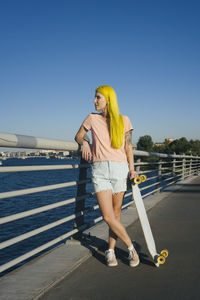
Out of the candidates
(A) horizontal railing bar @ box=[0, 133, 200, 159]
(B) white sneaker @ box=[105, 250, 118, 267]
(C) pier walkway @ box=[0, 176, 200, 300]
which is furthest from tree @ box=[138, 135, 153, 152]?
(B) white sneaker @ box=[105, 250, 118, 267]

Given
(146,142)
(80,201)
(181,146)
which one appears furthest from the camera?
(146,142)

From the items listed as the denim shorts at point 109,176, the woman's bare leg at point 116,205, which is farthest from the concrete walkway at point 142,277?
the denim shorts at point 109,176

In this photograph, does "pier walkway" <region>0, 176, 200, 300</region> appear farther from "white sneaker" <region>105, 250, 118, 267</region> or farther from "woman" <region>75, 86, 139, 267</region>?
"woman" <region>75, 86, 139, 267</region>

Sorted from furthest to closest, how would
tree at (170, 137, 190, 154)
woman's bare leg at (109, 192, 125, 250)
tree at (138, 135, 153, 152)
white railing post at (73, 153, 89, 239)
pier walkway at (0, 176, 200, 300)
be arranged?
tree at (138, 135, 153, 152) < tree at (170, 137, 190, 154) < white railing post at (73, 153, 89, 239) < woman's bare leg at (109, 192, 125, 250) < pier walkway at (0, 176, 200, 300)

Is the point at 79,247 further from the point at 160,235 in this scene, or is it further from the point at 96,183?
the point at 160,235

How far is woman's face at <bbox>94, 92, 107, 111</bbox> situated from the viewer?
2941 millimetres

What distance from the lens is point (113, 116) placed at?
113 inches

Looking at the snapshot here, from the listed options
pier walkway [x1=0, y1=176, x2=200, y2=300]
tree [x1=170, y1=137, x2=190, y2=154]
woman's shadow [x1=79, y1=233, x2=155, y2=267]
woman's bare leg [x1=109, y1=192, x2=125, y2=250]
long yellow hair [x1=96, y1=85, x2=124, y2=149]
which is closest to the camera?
pier walkway [x1=0, y1=176, x2=200, y2=300]

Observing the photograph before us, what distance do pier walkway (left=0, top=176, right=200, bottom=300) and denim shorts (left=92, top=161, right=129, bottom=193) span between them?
0.79 metres

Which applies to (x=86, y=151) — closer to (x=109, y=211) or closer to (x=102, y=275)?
(x=109, y=211)

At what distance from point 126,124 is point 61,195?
21.2m

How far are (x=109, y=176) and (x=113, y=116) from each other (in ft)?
1.95

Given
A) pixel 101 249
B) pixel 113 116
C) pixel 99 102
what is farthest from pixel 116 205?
pixel 99 102

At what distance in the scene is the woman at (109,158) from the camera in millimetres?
2906
